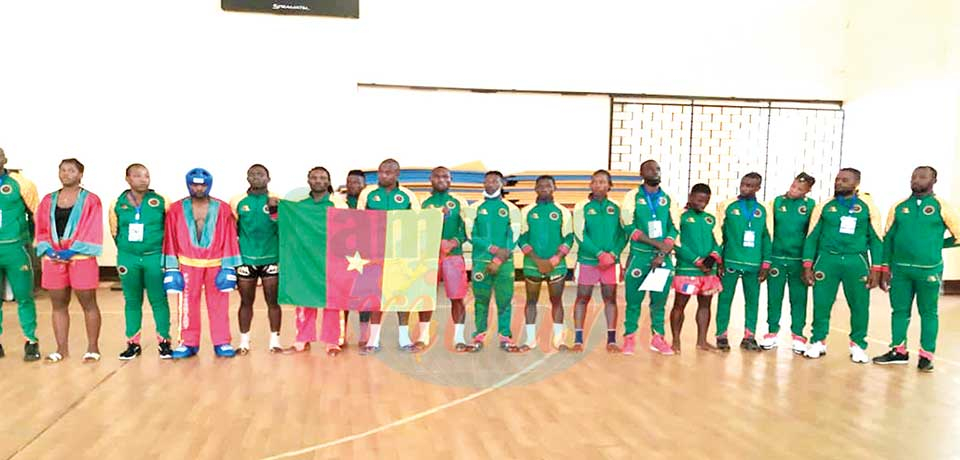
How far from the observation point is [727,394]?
421 centimetres

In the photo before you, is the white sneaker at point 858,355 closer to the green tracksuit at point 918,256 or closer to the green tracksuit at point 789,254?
the green tracksuit at point 918,256

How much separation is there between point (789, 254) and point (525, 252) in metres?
2.34

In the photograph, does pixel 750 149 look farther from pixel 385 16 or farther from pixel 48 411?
pixel 48 411

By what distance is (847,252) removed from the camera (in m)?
5.12

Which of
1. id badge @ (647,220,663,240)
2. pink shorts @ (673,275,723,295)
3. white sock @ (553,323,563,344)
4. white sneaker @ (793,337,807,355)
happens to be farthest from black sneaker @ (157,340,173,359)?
white sneaker @ (793,337,807,355)

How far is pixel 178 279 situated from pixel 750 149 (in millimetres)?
9261

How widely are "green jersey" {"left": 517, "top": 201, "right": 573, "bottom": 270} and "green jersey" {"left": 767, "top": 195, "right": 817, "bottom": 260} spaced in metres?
1.80

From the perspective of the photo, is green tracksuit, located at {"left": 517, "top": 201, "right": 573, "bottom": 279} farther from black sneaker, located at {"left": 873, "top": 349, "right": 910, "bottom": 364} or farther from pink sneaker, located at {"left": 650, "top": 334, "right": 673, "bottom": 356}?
black sneaker, located at {"left": 873, "top": 349, "right": 910, "bottom": 364}

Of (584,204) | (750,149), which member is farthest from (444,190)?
(750,149)

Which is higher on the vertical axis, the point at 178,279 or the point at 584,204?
the point at 584,204

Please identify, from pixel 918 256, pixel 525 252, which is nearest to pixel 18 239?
pixel 525 252

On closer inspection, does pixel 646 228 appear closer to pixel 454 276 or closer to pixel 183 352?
pixel 454 276

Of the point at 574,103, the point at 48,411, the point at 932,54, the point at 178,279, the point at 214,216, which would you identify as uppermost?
the point at 932,54

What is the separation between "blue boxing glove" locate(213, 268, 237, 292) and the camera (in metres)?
4.83
